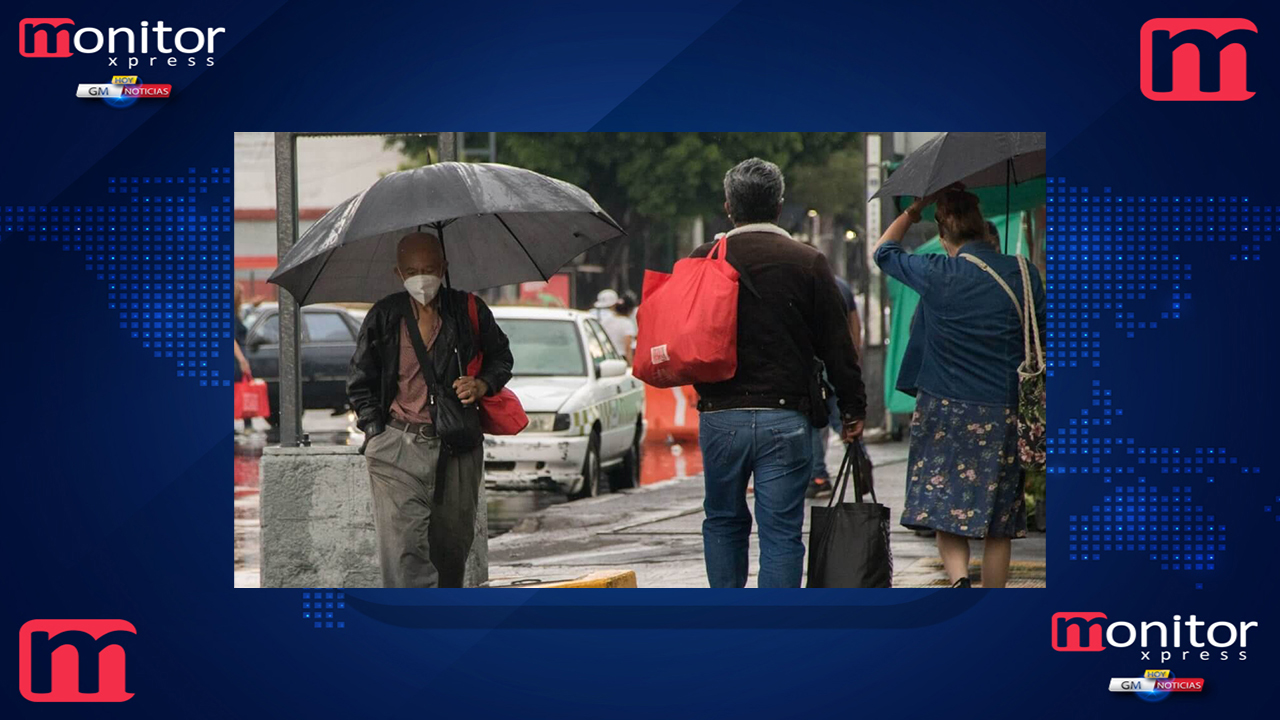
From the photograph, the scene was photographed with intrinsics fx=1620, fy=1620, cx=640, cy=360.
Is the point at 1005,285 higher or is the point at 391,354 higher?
the point at 1005,285

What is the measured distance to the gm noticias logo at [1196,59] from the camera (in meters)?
5.29

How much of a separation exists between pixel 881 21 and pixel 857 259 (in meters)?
13.5

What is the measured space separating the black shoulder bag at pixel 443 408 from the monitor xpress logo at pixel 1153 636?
2.17 m

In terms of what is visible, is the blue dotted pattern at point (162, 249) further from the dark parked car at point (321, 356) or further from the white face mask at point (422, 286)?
the dark parked car at point (321, 356)

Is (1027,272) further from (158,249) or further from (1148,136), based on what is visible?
(158,249)

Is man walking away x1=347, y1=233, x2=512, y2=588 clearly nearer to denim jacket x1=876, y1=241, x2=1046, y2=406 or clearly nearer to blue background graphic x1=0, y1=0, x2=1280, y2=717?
blue background graphic x1=0, y1=0, x2=1280, y2=717

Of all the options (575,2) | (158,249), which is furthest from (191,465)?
(575,2)

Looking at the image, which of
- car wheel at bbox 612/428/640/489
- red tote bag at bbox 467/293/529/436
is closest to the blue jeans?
red tote bag at bbox 467/293/529/436

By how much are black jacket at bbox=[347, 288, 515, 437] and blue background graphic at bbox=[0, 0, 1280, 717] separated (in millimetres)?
542

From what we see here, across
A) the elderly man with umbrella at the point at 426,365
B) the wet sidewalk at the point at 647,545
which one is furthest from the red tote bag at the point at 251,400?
the elderly man with umbrella at the point at 426,365

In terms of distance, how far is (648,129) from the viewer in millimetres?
5445

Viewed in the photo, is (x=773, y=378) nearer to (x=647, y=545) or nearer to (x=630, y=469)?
(x=647, y=545)

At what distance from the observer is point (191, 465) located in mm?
5508

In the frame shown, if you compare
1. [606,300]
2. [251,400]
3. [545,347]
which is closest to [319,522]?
[545,347]
